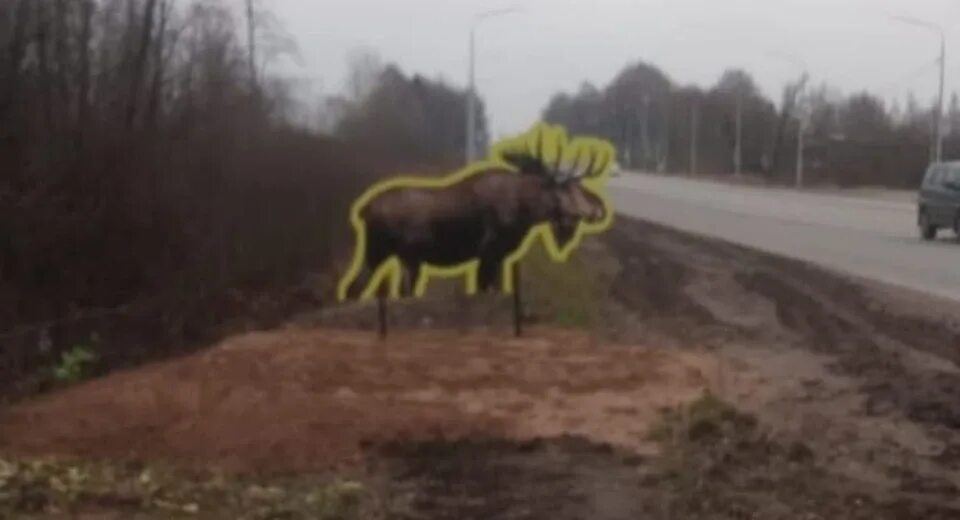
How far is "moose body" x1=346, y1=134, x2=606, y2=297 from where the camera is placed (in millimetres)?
18766

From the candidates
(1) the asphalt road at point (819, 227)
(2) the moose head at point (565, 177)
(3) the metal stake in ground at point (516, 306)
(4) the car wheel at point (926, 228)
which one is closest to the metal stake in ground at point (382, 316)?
(3) the metal stake in ground at point (516, 306)

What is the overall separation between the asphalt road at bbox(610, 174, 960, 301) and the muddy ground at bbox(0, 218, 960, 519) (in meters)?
7.70

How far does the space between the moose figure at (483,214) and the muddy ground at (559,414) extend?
0.76 meters

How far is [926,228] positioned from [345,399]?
27.4 meters

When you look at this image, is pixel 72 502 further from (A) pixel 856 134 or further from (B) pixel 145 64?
(A) pixel 856 134

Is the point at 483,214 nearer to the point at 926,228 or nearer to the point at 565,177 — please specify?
the point at 565,177

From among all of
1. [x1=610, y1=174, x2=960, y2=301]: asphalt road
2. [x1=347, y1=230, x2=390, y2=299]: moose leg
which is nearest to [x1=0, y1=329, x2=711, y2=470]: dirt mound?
[x1=347, y1=230, x2=390, y2=299]: moose leg

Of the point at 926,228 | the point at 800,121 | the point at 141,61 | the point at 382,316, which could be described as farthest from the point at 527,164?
the point at 800,121

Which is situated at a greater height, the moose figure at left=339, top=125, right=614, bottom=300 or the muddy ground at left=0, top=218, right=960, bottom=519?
the moose figure at left=339, top=125, right=614, bottom=300

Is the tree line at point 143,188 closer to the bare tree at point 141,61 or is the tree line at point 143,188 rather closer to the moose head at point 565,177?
the bare tree at point 141,61

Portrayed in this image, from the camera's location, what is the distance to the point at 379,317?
1892 centimetres

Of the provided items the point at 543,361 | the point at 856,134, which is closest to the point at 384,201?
the point at 543,361

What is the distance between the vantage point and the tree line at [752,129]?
89.4m

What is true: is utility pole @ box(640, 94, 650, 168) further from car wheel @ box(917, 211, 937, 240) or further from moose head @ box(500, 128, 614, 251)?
moose head @ box(500, 128, 614, 251)
